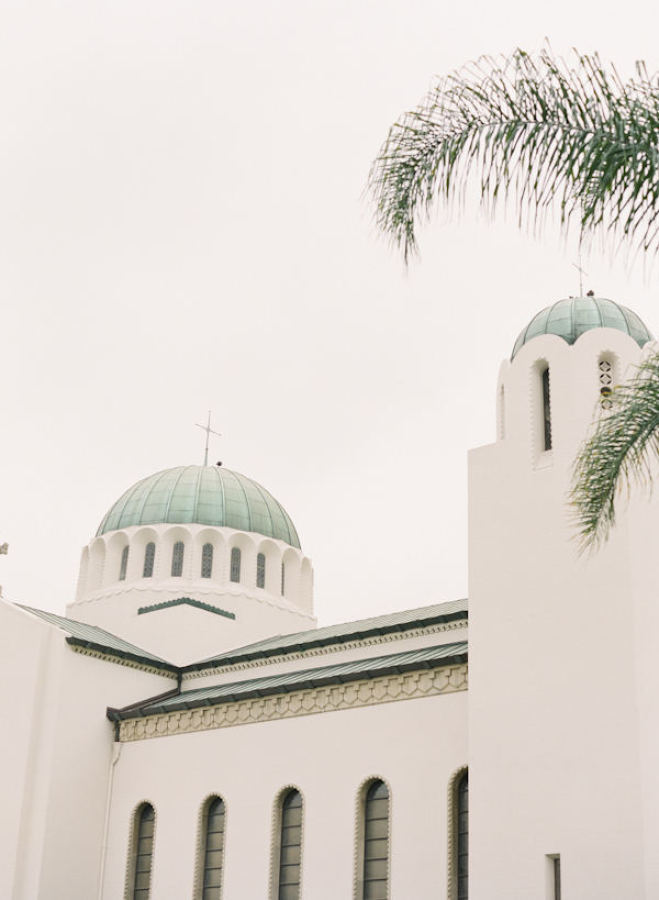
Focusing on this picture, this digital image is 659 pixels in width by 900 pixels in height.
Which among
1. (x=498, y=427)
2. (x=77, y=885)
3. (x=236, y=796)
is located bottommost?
(x=77, y=885)

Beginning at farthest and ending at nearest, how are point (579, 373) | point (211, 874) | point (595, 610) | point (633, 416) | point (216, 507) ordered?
1. point (216, 507)
2. point (211, 874)
3. point (579, 373)
4. point (595, 610)
5. point (633, 416)

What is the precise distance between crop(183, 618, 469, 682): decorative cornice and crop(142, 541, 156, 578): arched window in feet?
15.7

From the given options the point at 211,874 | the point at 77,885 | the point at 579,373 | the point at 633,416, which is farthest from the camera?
the point at 77,885

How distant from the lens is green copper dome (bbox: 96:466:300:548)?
31594 millimetres

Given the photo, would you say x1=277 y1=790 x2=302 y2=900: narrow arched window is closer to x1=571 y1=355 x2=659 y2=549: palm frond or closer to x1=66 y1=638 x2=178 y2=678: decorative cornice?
x1=66 y1=638 x2=178 y2=678: decorative cornice

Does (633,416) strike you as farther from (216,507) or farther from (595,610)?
(216,507)

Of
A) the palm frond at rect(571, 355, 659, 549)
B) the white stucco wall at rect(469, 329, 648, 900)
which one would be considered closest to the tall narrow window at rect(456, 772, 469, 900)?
the white stucco wall at rect(469, 329, 648, 900)

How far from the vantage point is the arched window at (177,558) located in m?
30.9

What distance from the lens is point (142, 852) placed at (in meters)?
23.1

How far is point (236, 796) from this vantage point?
21.5 meters

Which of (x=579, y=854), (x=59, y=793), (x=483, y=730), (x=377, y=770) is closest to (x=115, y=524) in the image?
(x=59, y=793)

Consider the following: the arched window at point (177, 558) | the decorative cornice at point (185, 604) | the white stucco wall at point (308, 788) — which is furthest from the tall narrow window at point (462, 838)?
the arched window at point (177, 558)

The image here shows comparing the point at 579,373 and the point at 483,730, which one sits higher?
the point at 579,373

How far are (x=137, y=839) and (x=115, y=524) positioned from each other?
10934 mm
